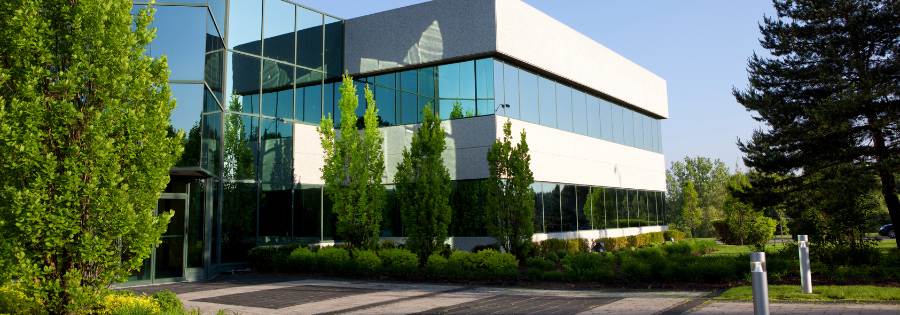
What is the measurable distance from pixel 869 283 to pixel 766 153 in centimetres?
762

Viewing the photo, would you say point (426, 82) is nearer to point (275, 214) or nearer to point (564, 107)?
point (564, 107)

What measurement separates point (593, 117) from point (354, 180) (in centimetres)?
1215

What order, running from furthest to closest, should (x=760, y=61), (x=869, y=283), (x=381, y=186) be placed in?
(x=760, y=61), (x=381, y=186), (x=869, y=283)

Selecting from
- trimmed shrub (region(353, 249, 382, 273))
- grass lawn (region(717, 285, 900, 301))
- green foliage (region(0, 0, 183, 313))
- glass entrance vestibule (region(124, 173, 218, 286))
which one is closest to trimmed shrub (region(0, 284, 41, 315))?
green foliage (region(0, 0, 183, 313))

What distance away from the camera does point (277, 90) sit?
19203 mm

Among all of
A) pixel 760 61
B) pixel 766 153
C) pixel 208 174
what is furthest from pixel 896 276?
pixel 208 174

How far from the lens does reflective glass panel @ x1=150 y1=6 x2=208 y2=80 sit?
14.4 metres

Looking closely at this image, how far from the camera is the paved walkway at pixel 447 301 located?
906cm

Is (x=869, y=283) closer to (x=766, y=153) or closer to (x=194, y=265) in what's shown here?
(x=766, y=153)

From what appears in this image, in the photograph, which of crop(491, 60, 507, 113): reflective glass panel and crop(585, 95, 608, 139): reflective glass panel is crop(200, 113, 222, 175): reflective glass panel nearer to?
crop(491, 60, 507, 113): reflective glass panel

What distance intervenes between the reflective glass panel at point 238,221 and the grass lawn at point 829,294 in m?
13.7

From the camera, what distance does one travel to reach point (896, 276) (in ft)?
38.1

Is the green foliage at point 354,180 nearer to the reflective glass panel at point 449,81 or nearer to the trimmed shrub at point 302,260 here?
the trimmed shrub at point 302,260

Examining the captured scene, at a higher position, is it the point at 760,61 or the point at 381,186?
the point at 760,61
